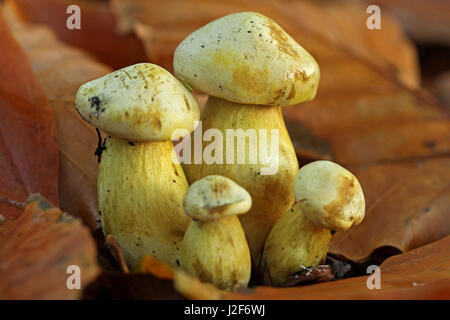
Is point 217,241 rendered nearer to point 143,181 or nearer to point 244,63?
point 143,181

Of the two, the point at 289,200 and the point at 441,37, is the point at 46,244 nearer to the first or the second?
the point at 289,200

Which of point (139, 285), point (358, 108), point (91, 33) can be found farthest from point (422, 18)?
point (139, 285)

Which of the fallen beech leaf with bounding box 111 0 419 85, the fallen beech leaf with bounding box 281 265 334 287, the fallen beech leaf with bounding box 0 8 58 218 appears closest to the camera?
the fallen beech leaf with bounding box 281 265 334 287

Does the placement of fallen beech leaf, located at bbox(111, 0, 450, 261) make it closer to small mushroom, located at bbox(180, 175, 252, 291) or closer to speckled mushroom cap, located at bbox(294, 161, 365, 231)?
speckled mushroom cap, located at bbox(294, 161, 365, 231)

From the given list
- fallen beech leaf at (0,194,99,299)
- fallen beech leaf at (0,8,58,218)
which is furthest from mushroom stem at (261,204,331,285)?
fallen beech leaf at (0,8,58,218)

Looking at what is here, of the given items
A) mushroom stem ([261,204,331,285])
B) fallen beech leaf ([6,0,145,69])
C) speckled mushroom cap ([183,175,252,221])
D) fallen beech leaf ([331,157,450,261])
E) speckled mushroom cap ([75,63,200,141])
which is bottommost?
fallen beech leaf ([331,157,450,261])

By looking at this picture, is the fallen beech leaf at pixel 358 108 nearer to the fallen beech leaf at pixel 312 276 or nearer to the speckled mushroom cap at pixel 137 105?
the fallen beech leaf at pixel 312 276
